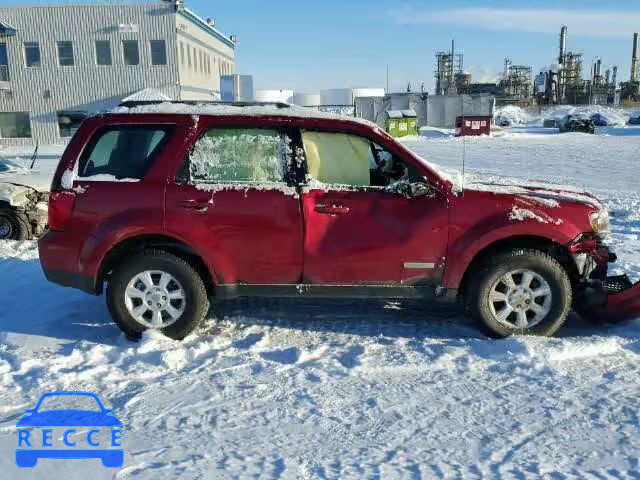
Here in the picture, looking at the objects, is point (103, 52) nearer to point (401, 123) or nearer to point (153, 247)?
point (401, 123)

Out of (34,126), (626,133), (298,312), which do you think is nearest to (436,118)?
(626,133)

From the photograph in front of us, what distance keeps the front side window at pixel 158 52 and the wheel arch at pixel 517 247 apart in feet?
114

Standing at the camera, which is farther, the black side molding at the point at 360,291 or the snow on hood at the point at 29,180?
the snow on hood at the point at 29,180

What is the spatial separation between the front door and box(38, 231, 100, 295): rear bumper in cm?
178

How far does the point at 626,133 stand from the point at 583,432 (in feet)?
124

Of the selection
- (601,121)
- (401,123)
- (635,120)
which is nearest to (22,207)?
(401,123)

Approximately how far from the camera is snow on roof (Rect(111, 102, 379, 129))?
455 cm

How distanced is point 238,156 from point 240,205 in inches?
16.1

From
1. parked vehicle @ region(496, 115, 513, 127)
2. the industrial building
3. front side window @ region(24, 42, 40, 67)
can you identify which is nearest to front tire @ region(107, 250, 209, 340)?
the industrial building

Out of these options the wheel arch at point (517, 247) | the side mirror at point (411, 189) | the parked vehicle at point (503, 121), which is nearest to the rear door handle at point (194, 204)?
the side mirror at point (411, 189)

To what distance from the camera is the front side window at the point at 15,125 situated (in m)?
36.5

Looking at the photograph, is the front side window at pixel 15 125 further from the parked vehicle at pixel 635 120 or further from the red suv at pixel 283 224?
the parked vehicle at pixel 635 120

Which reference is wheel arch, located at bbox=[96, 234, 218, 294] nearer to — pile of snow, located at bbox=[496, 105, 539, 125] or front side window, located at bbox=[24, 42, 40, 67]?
front side window, located at bbox=[24, 42, 40, 67]

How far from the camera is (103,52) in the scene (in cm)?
3531
